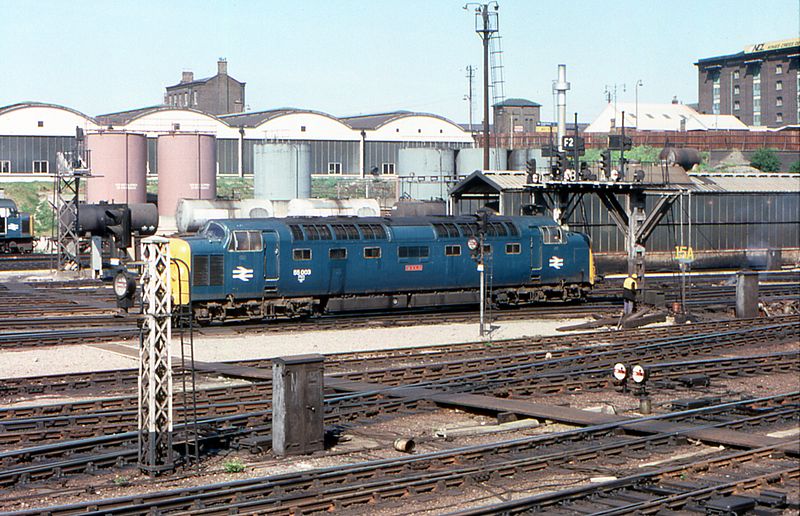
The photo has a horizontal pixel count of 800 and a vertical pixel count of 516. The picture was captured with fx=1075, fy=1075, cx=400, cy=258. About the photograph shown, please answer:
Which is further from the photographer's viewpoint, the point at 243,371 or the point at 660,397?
the point at 243,371

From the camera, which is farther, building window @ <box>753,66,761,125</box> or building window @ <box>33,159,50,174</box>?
building window @ <box>753,66,761,125</box>

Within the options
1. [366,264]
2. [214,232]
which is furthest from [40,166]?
[366,264]

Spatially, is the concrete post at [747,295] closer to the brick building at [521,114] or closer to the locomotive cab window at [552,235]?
the locomotive cab window at [552,235]

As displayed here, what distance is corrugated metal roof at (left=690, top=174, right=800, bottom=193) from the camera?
58.9m

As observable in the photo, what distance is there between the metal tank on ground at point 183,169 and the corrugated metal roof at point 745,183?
3568 cm

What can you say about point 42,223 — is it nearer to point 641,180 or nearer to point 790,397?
point 641,180

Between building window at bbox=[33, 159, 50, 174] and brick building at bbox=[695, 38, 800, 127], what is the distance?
177 feet

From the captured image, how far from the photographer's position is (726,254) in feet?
197

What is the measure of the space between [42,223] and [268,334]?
186 feet

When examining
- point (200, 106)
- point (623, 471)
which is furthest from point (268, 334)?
point (200, 106)

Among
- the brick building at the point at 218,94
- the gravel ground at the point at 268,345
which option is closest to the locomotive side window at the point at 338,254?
the gravel ground at the point at 268,345

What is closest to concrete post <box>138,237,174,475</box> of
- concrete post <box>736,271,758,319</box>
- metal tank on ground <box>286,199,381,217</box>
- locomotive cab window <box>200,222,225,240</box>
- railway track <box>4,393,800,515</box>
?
railway track <box>4,393,800,515</box>

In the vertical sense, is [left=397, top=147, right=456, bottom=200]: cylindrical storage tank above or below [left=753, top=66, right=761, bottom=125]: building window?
below

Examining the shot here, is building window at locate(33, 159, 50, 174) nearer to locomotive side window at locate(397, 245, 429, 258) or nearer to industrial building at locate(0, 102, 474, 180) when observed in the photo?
industrial building at locate(0, 102, 474, 180)
